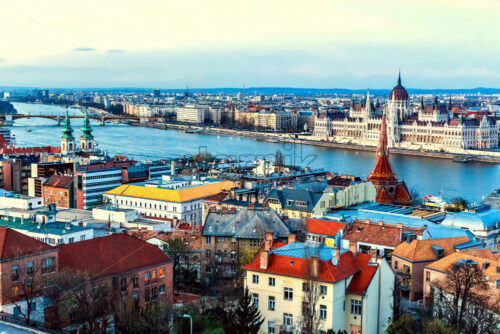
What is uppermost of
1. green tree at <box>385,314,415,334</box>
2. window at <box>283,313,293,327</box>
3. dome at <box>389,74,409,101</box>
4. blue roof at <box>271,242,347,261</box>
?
dome at <box>389,74,409,101</box>

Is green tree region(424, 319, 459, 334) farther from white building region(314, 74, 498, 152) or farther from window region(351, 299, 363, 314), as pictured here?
white building region(314, 74, 498, 152)

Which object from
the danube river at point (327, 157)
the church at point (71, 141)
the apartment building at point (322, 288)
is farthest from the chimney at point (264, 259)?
the church at point (71, 141)

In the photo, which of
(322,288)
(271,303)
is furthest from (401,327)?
(271,303)

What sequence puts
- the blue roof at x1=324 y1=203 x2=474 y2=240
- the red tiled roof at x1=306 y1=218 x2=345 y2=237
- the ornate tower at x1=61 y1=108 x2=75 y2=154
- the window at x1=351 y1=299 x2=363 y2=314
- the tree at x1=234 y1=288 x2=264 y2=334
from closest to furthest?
the tree at x1=234 y1=288 x2=264 y2=334, the window at x1=351 y1=299 x2=363 y2=314, the blue roof at x1=324 y1=203 x2=474 y2=240, the red tiled roof at x1=306 y1=218 x2=345 y2=237, the ornate tower at x1=61 y1=108 x2=75 y2=154

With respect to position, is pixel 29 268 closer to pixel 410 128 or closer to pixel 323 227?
pixel 323 227

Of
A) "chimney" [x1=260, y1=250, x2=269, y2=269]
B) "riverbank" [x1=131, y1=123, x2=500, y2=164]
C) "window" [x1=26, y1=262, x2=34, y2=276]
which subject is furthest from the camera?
"riverbank" [x1=131, y1=123, x2=500, y2=164]

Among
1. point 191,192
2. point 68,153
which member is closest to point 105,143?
point 68,153

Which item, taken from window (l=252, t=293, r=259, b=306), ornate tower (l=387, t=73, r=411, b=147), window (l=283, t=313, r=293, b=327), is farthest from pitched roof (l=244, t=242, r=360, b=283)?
ornate tower (l=387, t=73, r=411, b=147)
